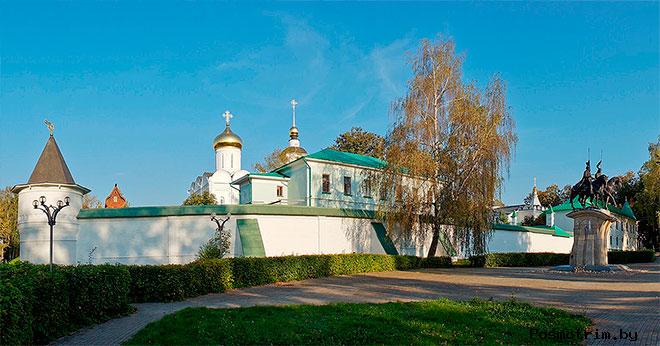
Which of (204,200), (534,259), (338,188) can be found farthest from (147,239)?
(534,259)

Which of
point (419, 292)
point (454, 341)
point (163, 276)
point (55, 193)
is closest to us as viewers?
point (454, 341)

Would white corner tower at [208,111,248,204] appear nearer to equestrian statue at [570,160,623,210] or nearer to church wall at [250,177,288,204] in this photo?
church wall at [250,177,288,204]

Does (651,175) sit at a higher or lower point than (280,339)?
higher

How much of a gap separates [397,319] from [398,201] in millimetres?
17696

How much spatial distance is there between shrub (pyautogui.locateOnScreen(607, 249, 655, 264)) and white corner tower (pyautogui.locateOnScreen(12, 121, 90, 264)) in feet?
109

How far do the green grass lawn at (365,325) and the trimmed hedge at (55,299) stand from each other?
1.53 m

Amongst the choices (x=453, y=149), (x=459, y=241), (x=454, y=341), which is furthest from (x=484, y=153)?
(x=454, y=341)

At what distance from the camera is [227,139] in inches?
2013

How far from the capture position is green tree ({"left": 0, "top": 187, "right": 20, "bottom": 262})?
1852 inches

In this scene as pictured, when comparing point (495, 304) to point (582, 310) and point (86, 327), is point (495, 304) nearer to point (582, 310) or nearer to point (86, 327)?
point (582, 310)

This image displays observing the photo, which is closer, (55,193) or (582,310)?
(582,310)

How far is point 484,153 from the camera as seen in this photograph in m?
26.6

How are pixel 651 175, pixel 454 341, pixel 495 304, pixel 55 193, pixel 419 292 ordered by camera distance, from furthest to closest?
pixel 651 175 → pixel 55 193 → pixel 419 292 → pixel 495 304 → pixel 454 341

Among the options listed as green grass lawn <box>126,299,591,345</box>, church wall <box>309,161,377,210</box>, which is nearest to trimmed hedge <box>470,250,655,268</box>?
church wall <box>309,161,377,210</box>
